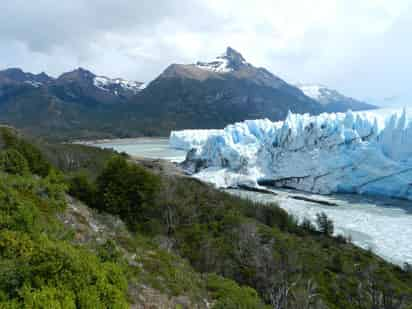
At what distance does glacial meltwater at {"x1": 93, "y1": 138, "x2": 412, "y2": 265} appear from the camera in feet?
59.9

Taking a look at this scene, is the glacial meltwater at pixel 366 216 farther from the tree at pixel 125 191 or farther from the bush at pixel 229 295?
the tree at pixel 125 191

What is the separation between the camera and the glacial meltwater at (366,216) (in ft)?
59.9

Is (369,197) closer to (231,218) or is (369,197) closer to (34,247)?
(231,218)

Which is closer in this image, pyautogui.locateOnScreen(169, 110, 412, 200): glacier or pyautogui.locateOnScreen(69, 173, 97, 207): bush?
pyautogui.locateOnScreen(69, 173, 97, 207): bush

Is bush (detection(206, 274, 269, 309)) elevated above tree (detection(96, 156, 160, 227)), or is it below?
below

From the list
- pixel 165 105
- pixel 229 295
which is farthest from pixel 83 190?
pixel 165 105

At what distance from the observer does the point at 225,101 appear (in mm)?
163750

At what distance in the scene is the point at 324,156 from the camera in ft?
108

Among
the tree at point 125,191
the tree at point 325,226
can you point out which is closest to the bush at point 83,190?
the tree at point 125,191

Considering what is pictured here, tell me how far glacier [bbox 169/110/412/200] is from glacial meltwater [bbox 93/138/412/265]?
1.81 metres

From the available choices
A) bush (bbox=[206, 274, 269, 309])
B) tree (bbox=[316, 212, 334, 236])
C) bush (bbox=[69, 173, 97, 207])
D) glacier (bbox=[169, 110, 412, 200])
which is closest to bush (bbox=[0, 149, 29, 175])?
bush (bbox=[69, 173, 97, 207])

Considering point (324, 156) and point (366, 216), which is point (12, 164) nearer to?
point (366, 216)

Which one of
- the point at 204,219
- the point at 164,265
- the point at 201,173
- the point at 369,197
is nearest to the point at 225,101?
the point at 201,173

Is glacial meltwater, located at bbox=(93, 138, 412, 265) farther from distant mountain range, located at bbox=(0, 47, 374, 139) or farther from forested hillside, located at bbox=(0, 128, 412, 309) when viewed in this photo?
distant mountain range, located at bbox=(0, 47, 374, 139)
